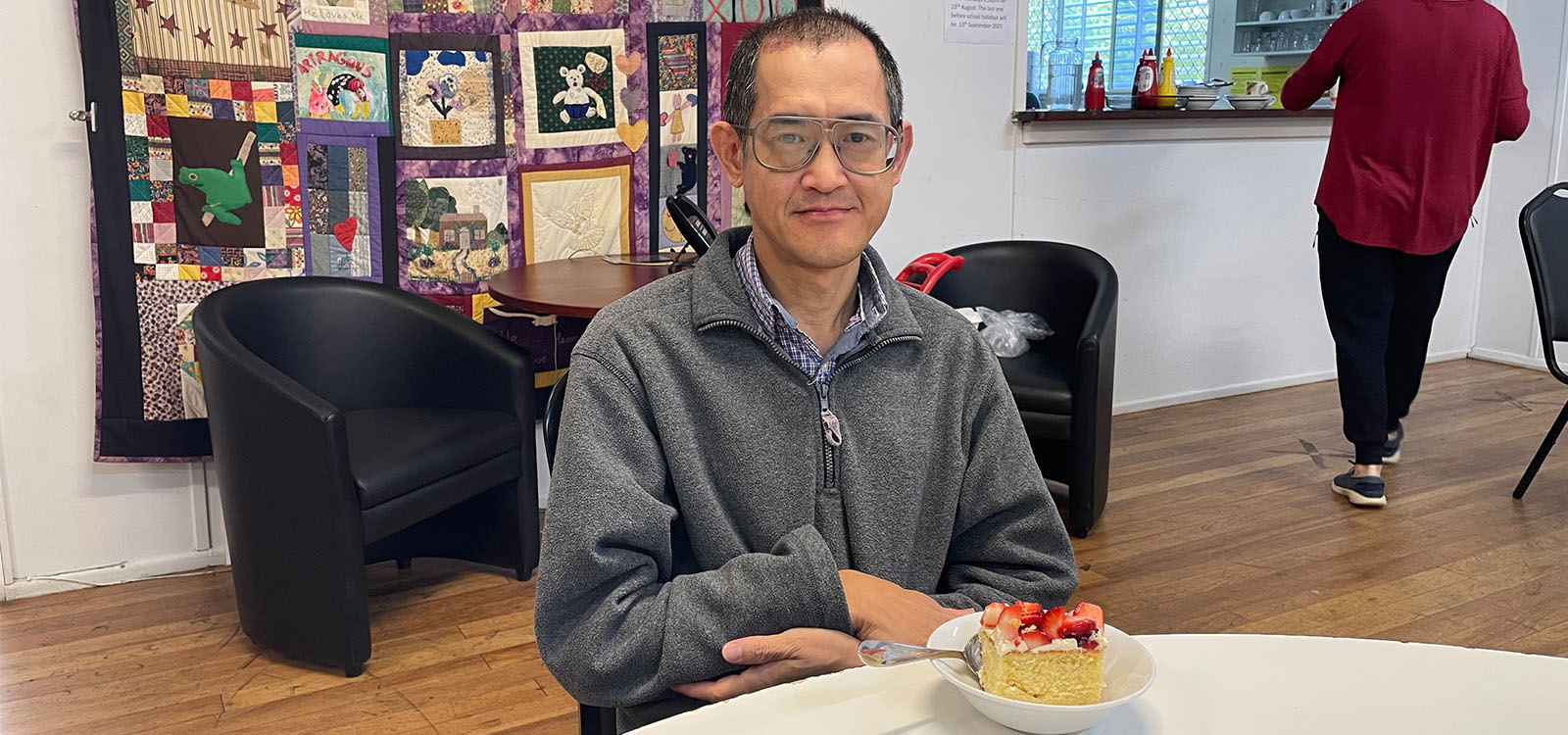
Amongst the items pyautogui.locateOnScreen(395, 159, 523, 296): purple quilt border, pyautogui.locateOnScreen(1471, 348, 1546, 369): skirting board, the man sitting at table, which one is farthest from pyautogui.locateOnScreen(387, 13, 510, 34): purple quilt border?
pyautogui.locateOnScreen(1471, 348, 1546, 369): skirting board

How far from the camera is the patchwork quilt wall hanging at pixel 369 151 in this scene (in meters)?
2.97

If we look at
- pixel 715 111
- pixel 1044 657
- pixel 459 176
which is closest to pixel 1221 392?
pixel 715 111

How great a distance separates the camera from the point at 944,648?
1.02 metres

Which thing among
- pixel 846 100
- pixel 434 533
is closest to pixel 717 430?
pixel 846 100

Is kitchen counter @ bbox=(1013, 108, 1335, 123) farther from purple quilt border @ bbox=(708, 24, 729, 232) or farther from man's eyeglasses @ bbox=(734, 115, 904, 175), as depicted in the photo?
man's eyeglasses @ bbox=(734, 115, 904, 175)

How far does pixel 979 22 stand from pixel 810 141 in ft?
10.2

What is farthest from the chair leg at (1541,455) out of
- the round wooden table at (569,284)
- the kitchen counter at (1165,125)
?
the round wooden table at (569,284)

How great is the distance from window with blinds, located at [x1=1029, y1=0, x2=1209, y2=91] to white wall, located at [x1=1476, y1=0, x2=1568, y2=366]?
131 centimetres

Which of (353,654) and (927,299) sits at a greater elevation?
(927,299)

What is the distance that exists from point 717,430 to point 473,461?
5.67ft

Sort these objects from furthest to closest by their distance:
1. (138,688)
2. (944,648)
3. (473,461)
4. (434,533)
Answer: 1. (434,533)
2. (473,461)
3. (138,688)
4. (944,648)

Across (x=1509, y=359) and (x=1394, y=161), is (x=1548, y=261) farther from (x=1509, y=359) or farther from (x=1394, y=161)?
(x=1509, y=359)

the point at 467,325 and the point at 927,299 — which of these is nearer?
the point at 927,299

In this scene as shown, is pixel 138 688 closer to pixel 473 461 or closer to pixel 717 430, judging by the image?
pixel 473 461
